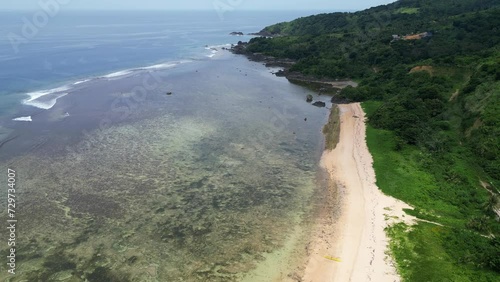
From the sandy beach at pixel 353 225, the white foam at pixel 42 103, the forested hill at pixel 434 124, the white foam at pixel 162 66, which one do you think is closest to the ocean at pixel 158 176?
the white foam at pixel 42 103

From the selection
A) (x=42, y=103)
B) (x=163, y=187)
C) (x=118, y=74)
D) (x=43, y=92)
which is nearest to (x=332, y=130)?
(x=163, y=187)


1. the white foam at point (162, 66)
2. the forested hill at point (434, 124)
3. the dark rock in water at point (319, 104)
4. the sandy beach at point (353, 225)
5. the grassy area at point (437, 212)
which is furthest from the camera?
the white foam at point (162, 66)

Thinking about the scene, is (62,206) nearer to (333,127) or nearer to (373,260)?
(373,260)

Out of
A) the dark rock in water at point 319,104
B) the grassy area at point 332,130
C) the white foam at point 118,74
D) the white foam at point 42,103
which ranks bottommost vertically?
the grassy area at point 332,130

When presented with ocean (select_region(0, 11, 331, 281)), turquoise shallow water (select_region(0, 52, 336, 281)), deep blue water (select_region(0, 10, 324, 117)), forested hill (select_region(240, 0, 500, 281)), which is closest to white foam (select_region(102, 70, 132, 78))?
deep blue water (select_region(0, 10, 324, 117))

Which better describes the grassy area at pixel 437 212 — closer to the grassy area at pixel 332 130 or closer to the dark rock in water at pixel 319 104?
the grassy area at pixel 332 130

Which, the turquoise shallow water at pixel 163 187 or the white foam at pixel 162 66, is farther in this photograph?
the white foam at pixel 162 66
